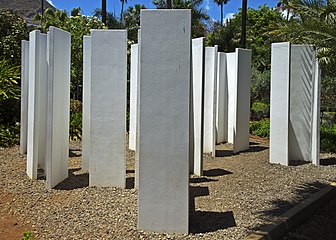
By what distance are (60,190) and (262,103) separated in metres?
16.3

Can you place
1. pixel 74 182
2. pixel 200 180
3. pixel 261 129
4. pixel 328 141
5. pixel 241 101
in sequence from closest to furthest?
pixel 74 182 < pixel 200 180 < pixel 241 101 < pixel 328 141 < pixel 261 129

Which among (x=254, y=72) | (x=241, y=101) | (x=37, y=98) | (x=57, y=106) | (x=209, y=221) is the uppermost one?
(x=254, y=72)

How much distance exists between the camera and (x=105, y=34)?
20.7ft

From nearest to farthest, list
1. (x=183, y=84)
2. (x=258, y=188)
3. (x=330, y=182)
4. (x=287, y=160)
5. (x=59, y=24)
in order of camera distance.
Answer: (x=183, y=84)
(x=258, y=188)
(x=330, y=182)
(x=287, y=160)
(x=59, y=24)

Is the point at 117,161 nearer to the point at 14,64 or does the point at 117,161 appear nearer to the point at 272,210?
the point at 272,210

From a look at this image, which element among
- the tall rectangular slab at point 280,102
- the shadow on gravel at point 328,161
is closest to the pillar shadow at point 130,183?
the tall rectangular slab at point 280,102

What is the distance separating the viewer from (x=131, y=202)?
5617 millimetres

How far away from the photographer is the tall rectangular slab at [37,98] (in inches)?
264

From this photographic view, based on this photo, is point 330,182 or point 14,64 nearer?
point 330,182

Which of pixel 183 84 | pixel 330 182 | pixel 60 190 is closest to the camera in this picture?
pixel 183 84

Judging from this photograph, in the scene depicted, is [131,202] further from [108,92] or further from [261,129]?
[261,129]

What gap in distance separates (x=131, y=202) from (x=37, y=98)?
246 cm

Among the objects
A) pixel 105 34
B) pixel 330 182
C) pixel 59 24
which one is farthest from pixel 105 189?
pixel 59 24

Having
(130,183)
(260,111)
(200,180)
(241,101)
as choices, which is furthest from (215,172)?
(260,111)
